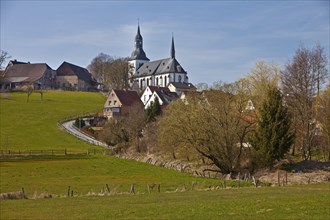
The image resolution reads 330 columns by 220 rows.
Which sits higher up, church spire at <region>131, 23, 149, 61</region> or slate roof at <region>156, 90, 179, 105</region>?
church spire at <region>131, 23, 149, 61</region>

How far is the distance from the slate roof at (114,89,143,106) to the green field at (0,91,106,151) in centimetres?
742

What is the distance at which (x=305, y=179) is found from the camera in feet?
125

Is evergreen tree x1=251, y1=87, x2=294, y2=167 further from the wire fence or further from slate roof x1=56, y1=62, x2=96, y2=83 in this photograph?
slate roof x1=56, y1=62, x2=96, y2=83

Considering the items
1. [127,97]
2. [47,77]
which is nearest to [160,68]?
[47,77]

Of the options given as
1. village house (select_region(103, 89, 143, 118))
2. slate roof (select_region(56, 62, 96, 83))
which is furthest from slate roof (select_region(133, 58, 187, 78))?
village house (select_region(103, 89, 143, 118))

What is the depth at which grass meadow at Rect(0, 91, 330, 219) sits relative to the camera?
18.2 metres

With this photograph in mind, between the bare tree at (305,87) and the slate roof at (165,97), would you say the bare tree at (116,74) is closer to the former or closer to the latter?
the slate roof at (165,97)

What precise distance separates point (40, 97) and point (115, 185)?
85.5m

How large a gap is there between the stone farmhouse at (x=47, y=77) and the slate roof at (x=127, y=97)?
130 ft

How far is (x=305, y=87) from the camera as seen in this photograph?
46500 mm

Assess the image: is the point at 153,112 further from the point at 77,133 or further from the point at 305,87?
the point at 305,87

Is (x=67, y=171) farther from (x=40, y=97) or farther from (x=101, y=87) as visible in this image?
(x=101, y=87)

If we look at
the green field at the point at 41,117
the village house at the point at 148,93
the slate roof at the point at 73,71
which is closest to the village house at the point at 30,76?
the slate roof at the point at 73,71

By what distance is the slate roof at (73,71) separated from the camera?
496ft
